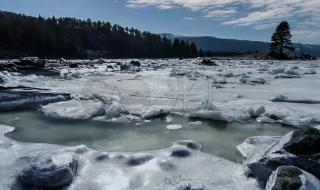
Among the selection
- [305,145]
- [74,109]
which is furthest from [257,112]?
[74,109]

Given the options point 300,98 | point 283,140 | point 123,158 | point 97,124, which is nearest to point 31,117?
point 97,124

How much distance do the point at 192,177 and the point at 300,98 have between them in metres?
6.28

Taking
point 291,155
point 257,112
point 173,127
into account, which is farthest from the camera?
point 257,112

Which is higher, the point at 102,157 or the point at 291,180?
the point at 291,180

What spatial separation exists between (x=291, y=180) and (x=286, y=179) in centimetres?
5

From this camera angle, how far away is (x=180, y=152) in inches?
188

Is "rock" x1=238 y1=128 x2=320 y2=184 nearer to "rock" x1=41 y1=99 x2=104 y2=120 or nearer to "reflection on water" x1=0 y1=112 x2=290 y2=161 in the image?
"reflection on water" x1=0 y1=112 x2=290 y2=161

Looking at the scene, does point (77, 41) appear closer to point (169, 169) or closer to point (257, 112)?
point (257, 112)

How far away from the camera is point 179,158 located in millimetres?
4578

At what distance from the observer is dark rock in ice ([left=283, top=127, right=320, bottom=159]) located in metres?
3.74

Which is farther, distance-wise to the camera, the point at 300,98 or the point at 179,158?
the point at 300,98

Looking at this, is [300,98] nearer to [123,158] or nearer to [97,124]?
[97,124]

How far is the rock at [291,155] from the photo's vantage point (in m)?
3.59

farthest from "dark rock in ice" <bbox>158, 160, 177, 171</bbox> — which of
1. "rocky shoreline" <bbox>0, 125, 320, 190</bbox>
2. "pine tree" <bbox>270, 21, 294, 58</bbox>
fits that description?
"pine tree" <bbox>270, 21, 294, 58</bbox>
